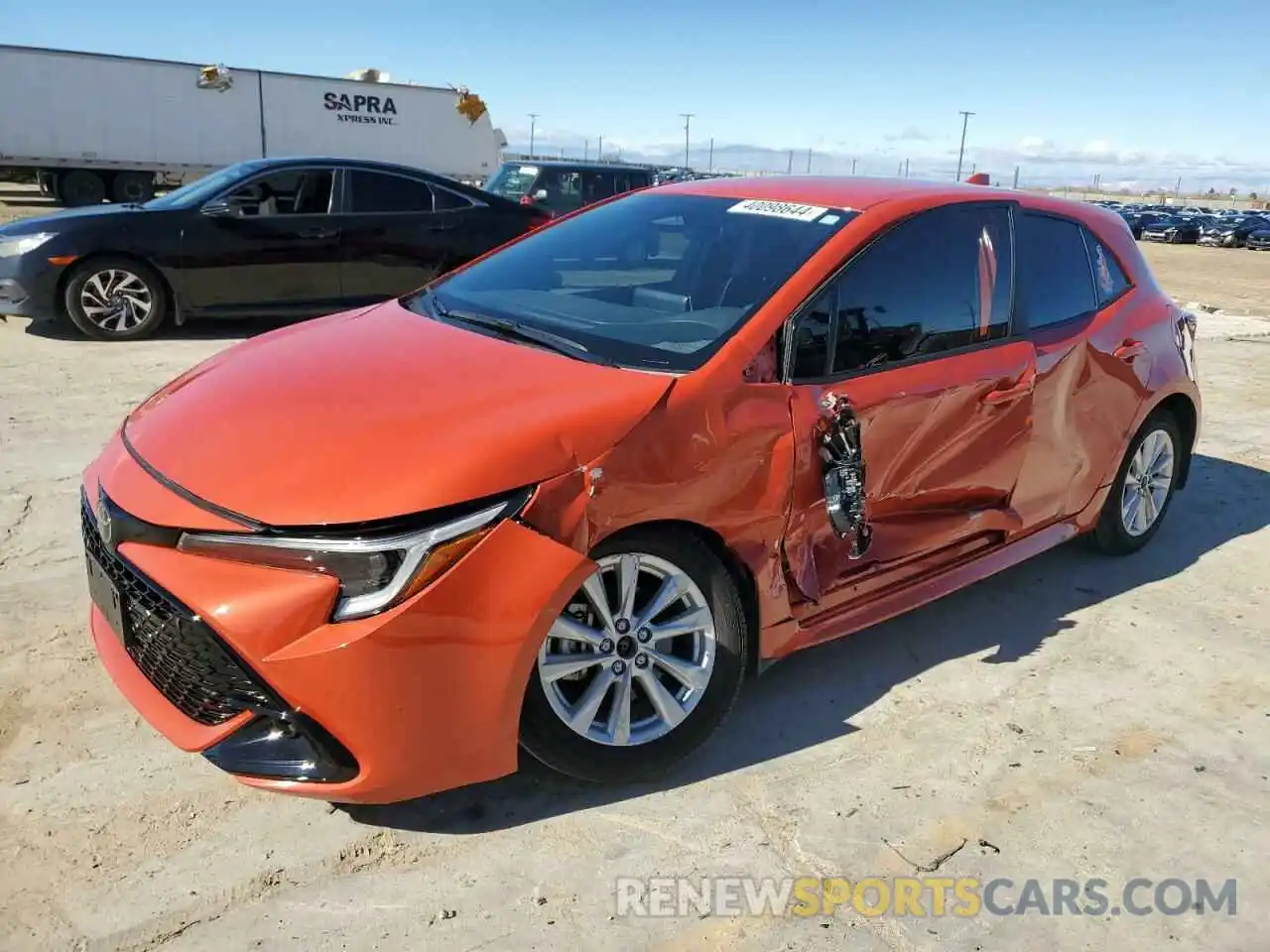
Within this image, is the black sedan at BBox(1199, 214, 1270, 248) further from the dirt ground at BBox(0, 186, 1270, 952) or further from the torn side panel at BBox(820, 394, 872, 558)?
the torn side panel at BBox(820, 394, 872, 558)

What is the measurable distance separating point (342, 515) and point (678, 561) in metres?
0.88

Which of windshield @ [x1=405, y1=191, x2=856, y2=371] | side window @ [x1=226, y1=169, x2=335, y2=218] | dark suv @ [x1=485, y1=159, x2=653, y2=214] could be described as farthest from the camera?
dark suv @ [x1=485, y1=159, x2=653, y2=214]

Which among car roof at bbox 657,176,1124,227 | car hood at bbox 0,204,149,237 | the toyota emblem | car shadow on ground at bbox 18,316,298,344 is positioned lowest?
car shadow on ground at bbox 18,316,298,344

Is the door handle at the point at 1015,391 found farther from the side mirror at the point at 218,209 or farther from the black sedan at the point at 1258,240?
the black sedan at the point at 1258,240

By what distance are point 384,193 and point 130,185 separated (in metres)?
19.5

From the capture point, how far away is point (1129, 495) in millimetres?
4496

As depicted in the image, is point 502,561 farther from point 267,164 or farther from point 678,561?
point 267,164

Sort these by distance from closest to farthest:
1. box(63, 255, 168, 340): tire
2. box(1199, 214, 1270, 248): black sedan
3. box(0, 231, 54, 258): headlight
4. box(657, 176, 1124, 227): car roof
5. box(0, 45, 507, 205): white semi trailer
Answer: box(657, 176, 1124, 227): car roof < box(0, 231, 54, 258): headlight < box(63, 255, 168, 340): tire < box(0, 45, 507, 205): white semi trailer < box(1199, 214, 1270, 248): black sedan

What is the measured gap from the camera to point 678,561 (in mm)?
2664

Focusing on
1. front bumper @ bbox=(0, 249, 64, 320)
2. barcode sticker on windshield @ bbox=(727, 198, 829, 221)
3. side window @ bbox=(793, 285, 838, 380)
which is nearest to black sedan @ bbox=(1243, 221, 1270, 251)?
front bumper @ bbox=(0, 249, 64, 320)

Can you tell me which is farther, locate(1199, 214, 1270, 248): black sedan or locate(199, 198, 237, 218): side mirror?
locate(1199, 214, 1270, 248): black sedan

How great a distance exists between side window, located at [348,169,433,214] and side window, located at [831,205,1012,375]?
19.7 ft

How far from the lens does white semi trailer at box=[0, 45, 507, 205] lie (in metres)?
22.6

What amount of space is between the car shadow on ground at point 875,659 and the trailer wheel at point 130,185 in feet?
82.7
